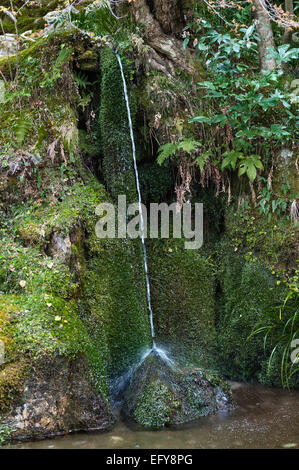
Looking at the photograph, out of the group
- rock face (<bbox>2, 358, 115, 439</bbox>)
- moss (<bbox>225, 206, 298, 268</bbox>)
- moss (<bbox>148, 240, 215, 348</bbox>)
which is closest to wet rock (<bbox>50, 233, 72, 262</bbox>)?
rock face (<bbox>2, 358, 115, 439</bbox>)

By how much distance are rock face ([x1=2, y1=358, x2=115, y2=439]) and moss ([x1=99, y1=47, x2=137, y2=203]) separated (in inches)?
96.7

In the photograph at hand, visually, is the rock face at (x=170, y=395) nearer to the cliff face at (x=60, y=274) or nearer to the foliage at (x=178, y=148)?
the cliff face at (x=60, y=274)

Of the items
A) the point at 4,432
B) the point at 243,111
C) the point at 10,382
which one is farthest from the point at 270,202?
the point at 4,432

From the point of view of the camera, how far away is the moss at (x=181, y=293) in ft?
17.7

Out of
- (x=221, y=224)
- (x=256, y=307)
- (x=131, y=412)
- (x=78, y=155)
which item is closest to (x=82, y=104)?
(x=78, y=155)

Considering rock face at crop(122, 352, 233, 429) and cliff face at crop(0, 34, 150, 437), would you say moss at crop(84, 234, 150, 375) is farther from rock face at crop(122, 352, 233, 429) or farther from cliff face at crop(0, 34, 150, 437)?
rock face at crop(122, 352, 233, 429)

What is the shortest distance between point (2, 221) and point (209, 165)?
2674 millimetres

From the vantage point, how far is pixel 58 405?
361 cm

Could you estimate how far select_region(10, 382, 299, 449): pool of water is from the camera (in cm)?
332

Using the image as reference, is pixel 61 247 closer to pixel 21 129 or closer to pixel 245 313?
pixel 21 129

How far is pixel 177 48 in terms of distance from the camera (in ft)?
19.3

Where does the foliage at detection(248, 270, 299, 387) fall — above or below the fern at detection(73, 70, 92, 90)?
below

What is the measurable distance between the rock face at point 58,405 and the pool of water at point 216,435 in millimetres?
114

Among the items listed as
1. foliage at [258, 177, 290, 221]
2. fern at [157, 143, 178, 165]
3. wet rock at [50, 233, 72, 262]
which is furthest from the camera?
fern at [157, 143, 178, 165]
